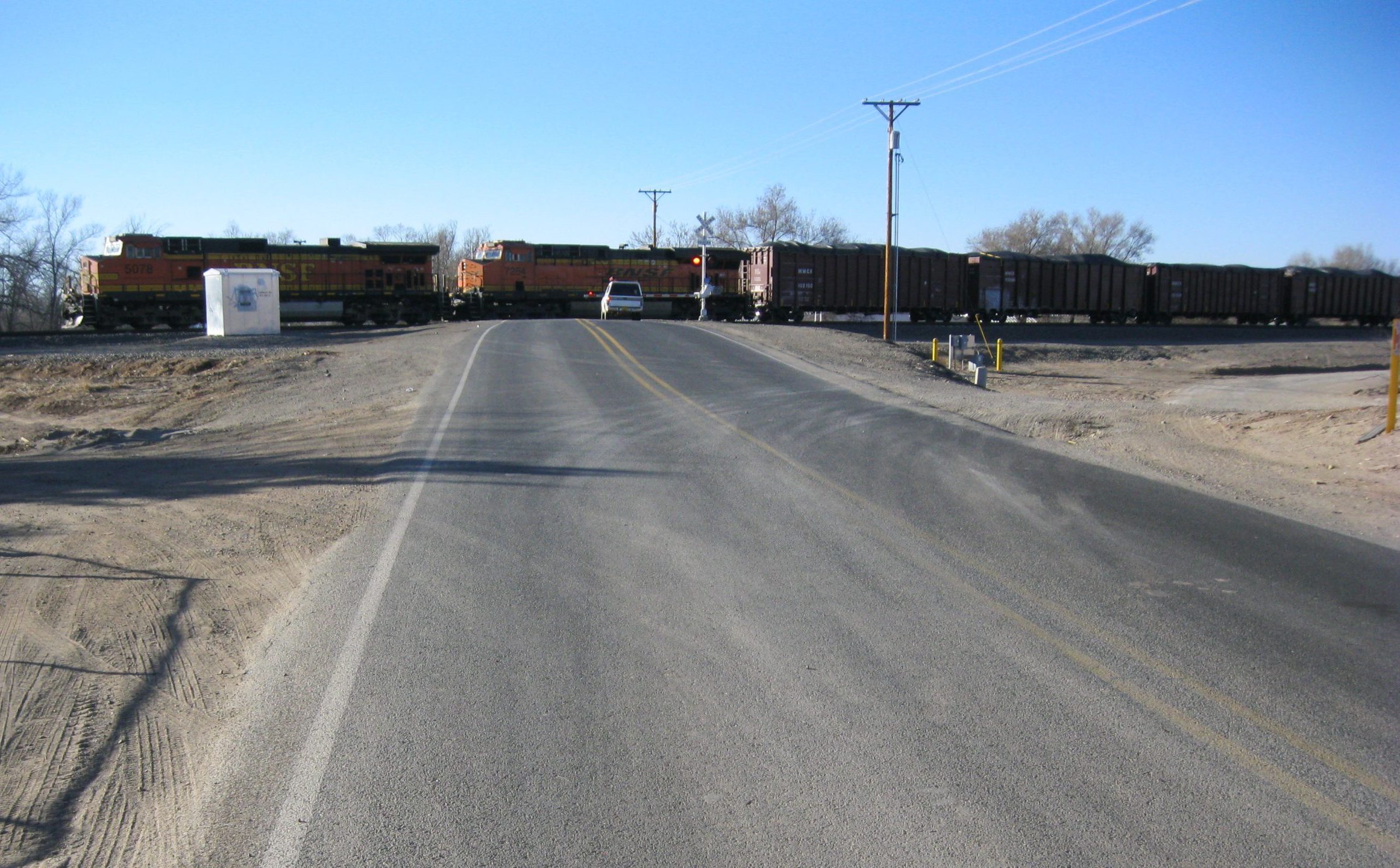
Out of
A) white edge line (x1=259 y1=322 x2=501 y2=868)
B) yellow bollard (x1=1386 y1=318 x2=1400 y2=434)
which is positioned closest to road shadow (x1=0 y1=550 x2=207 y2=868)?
white edge line (x1=259 y1=322 x2=501 y2=868)

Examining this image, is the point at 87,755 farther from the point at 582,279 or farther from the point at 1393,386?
the point at 582,279

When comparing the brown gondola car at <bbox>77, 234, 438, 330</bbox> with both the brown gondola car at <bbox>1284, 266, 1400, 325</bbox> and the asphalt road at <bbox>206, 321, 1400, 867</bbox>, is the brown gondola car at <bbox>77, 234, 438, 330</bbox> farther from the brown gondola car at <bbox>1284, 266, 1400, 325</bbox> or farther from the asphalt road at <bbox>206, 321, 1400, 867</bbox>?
the brown gondola car at <bbox>1284, 266, 1400, 325</bbox>

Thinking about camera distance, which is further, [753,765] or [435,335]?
[435,335]

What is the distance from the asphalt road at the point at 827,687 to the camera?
13.6 feet

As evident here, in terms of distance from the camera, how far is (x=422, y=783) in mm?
4547

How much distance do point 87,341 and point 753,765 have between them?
130 feet

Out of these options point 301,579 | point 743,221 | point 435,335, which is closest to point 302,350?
point 435,335

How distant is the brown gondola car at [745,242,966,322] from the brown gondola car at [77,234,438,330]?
1595 cm

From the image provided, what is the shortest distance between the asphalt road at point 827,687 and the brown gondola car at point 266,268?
39.6 m

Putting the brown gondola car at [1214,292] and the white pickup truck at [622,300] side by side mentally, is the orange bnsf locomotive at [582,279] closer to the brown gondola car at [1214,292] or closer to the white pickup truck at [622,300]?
the white pickup truck at [622,300]

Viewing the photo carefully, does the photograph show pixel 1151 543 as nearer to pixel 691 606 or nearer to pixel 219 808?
pixel 691 606

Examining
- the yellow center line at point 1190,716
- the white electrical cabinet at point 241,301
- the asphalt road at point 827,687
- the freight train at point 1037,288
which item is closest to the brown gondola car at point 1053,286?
the freight train at point 1037,288

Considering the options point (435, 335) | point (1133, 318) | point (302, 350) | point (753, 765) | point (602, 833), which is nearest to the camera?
point (602, 833)

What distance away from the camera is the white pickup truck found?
1775 inches
